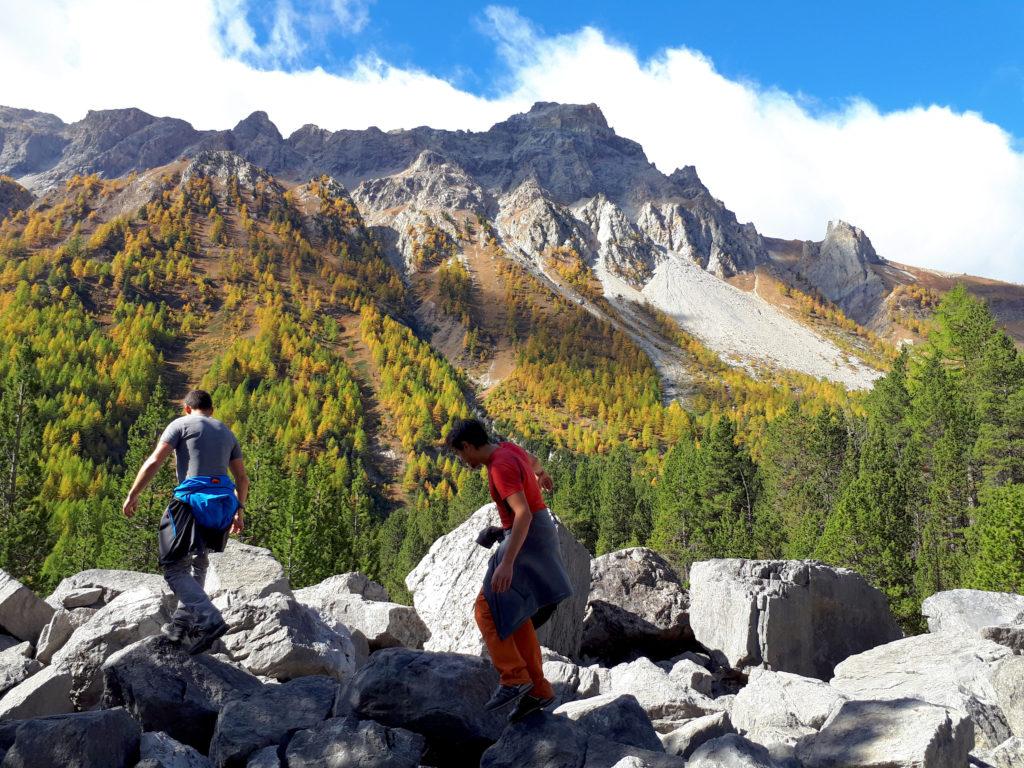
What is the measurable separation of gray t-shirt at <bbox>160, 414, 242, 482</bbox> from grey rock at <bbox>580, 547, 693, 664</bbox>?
10.9m

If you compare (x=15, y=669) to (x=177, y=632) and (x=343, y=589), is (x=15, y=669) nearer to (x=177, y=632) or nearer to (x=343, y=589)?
(x=177, y=632)

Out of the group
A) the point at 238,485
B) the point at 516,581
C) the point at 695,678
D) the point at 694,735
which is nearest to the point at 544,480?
the point at 516,581

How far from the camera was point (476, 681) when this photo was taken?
23.2ft

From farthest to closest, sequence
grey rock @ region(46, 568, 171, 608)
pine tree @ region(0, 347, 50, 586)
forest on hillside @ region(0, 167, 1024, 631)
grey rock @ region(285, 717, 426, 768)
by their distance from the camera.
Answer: pine tree @ region(0, 347, 50, 586) → forest on hillside @ region(0, 167, 1024, 631) → grey rock @ region(46, 568, 171, 608) → grey rock @ region(285, 717, 426, 768)

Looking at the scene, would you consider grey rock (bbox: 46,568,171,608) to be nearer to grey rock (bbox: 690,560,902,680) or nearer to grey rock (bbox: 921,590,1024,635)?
grey rock (bbox: 690,560,902,680)

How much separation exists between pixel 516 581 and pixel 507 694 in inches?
43.0

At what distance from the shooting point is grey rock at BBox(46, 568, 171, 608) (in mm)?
12570

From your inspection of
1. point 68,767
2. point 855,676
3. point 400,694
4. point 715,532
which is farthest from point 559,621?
point 715,532

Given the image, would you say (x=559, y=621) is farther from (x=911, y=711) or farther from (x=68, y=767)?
(x=68, y=767)

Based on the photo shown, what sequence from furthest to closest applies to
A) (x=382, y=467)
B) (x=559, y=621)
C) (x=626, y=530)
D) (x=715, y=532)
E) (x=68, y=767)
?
(x=382, y=467)
(x=626, y=530)
(x=715, y=532)
(x=559, y=621)
(x=68, y=767)

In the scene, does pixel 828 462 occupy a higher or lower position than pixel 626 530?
higher

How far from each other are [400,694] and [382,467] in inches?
5018

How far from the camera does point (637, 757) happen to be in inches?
233

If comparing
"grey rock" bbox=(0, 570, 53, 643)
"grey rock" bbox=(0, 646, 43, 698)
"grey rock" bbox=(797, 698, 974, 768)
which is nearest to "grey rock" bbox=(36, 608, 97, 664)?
"grey rock" bbox=(0, 646, 43, 698)
